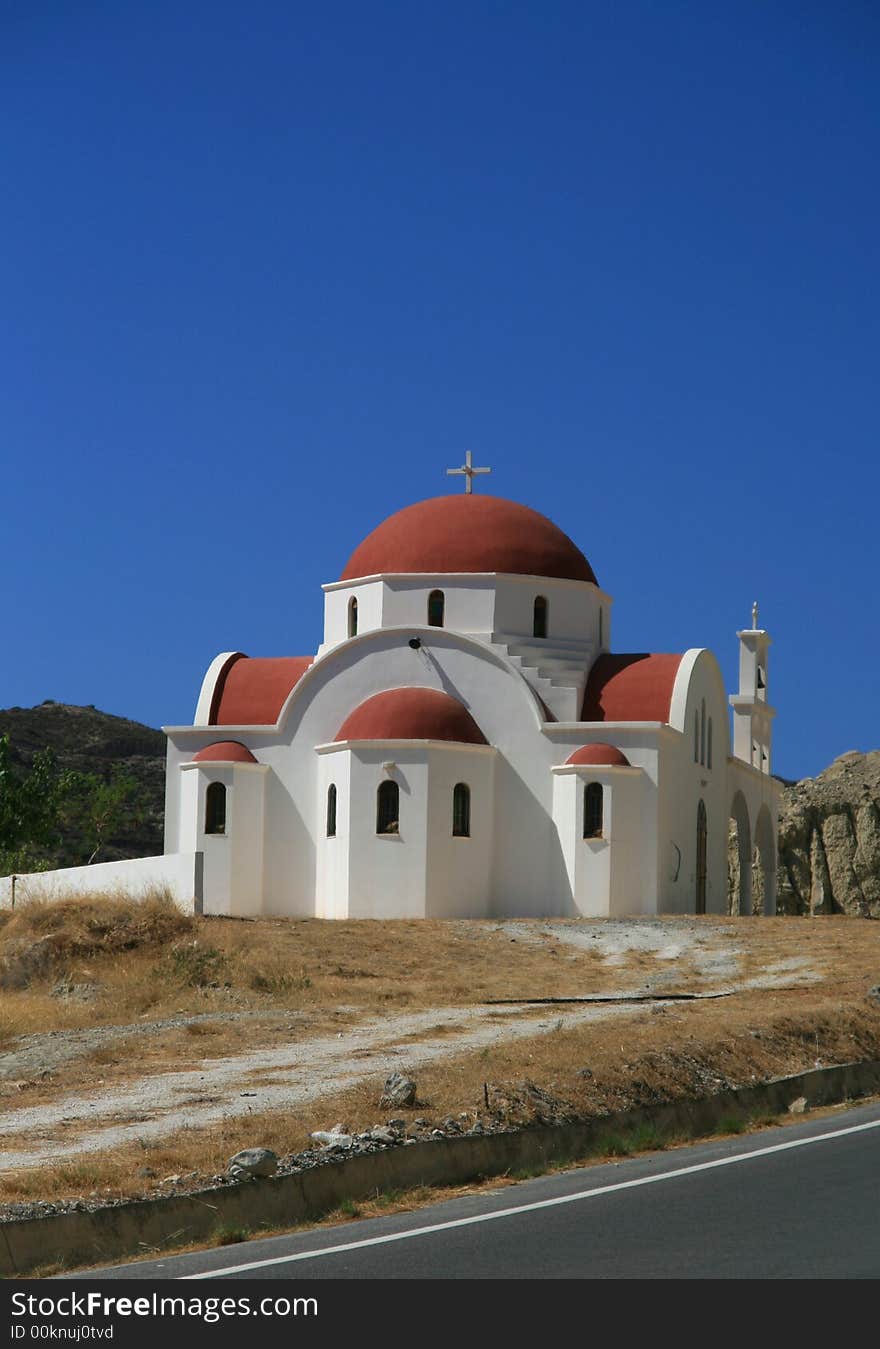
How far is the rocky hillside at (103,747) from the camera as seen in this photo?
72.3 m

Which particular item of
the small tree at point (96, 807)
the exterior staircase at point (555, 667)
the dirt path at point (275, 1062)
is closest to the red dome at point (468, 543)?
the exterior staircase at point (555, 667)

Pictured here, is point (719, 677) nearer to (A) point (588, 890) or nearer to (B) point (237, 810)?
(A) point (588, 890)

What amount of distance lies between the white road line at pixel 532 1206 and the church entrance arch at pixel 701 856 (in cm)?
2621

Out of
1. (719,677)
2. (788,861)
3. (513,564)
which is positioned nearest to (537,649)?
(513,564)

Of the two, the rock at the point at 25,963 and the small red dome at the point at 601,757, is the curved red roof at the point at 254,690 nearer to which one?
the small red dome at the point at 601,757

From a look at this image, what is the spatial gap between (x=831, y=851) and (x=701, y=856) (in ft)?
84.8

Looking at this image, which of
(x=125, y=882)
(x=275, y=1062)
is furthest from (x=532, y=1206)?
(x=125, y=882)

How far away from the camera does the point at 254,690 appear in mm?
39750

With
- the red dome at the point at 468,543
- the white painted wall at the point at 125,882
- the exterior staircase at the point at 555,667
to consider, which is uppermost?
the red dome at the point at 468,543

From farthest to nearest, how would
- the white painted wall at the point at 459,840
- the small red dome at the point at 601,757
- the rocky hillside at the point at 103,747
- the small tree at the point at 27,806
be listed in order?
the rocky hillside at the point at 103,747 → the small tree at the point at 27,806 → the small red dome at the point at 601,757 → the white painted wall at the point at 459,840

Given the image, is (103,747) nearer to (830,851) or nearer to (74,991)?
(830,851)

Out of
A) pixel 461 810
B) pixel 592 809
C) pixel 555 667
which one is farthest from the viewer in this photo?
pixel 555 667

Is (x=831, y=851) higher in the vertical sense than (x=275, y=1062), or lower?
higher

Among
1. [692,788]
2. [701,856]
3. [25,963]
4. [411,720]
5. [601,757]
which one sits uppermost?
[411,720]
